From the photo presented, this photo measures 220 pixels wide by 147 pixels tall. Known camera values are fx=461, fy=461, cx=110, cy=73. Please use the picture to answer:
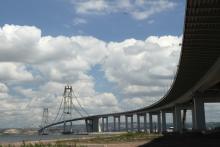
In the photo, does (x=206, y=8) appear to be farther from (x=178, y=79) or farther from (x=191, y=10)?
(x=178, y=79)

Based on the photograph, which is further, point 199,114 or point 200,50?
point 199,114

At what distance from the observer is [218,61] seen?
57594 mm

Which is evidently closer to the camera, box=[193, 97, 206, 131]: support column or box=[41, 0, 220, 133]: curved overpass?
box=[41, 0, 220, 133]: curved overpass

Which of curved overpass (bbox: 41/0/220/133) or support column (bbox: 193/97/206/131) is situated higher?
curved overpass (bbox: 41/0/220/133)

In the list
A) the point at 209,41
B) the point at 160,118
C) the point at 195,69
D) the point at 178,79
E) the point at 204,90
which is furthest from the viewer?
the point at 160,118

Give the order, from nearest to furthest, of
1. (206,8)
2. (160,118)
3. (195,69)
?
(206,8) → (195,69) → (160,118)

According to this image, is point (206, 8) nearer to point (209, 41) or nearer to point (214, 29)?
point (214, 29)

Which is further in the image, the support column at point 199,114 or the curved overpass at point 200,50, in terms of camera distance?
the support column at point 199,114

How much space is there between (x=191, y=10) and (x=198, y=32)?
7.62 metres

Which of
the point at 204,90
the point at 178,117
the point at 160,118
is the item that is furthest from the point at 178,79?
the point at 160,118

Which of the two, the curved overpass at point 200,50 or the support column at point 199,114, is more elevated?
the curved overpass at point 200,50

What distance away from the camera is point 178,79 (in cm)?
7975

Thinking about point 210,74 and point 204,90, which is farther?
point 204,90

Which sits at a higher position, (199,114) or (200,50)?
(200,50)
